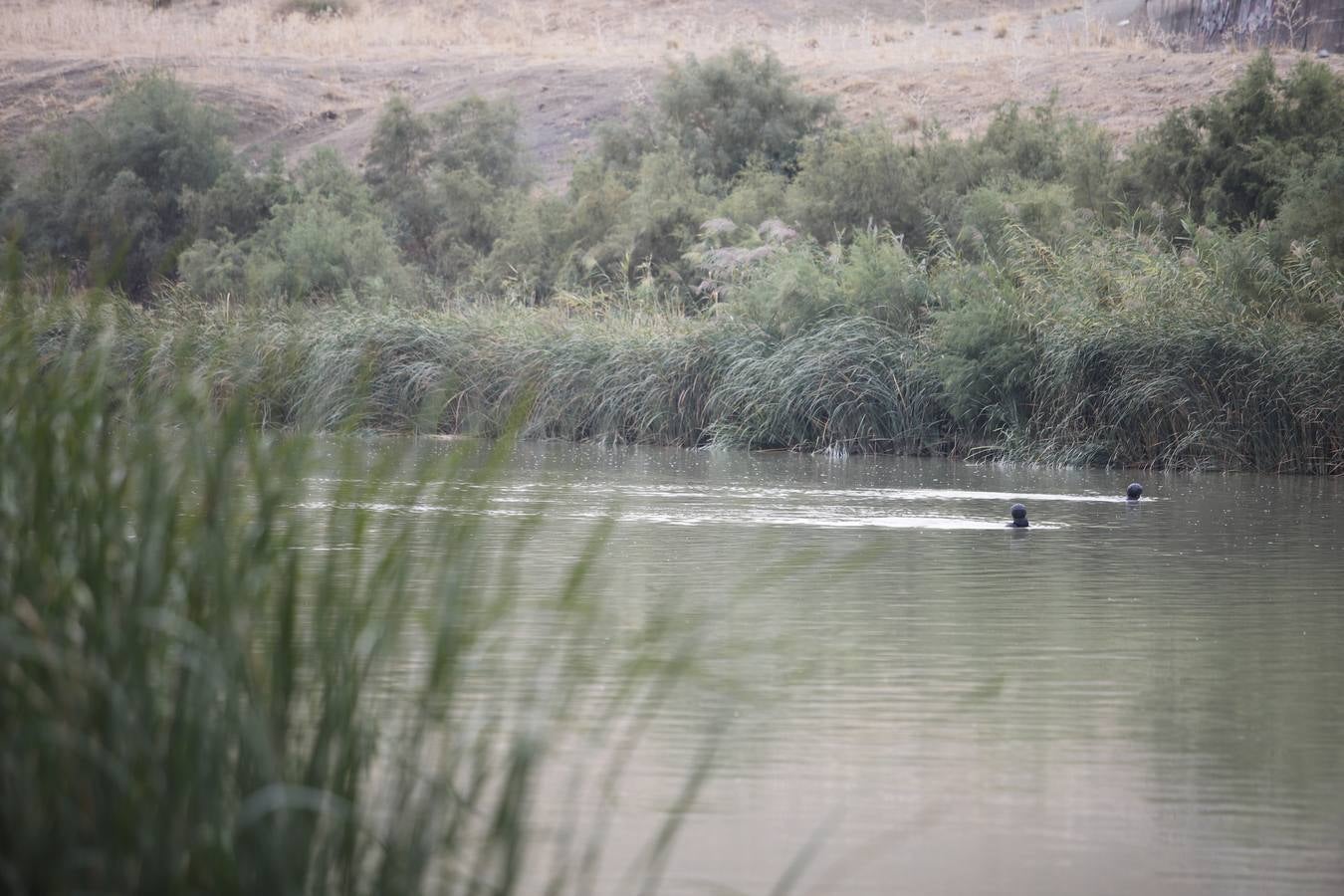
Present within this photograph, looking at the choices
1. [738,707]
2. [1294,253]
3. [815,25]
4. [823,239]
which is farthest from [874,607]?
[815,25]

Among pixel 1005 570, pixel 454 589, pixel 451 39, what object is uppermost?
pixel 451 39

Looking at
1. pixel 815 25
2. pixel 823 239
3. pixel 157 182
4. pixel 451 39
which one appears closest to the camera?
pixel 823 239

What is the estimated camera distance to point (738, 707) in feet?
25.5

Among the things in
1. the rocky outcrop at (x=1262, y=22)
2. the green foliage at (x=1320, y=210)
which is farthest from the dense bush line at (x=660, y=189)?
the rocky outcrop at (x=1262, y=22)

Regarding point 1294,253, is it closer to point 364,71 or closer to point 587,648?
point 587,648

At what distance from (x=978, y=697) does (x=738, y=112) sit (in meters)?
34.7

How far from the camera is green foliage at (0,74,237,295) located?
40.8m

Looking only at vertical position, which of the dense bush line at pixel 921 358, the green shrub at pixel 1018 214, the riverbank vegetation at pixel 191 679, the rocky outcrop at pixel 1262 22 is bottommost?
the dense bush line at pixel 921 358

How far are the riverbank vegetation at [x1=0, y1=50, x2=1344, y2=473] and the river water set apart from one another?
3478 millimetres

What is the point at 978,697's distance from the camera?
471cm

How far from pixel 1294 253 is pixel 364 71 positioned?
43.1m

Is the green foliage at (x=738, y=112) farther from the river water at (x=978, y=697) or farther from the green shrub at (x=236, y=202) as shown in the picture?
the river water at (x=978, y=697)

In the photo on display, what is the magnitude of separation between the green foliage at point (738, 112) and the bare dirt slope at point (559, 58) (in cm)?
645

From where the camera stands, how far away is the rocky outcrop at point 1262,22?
45.5 metres
